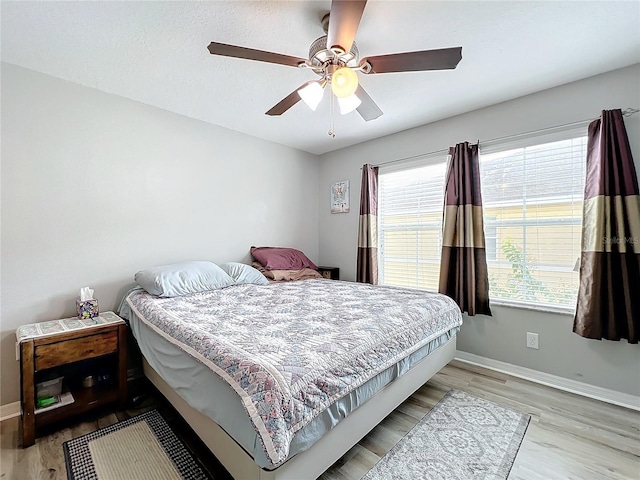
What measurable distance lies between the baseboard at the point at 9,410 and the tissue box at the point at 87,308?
0.72 metres

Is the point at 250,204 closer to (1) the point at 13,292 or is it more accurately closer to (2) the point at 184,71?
(2) the point at 184,71

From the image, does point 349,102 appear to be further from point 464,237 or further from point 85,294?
point 85,294

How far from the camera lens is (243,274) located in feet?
9.54

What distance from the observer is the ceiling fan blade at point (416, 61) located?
4.83 ft

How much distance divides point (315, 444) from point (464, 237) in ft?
7.56

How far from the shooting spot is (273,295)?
2537 millimetres

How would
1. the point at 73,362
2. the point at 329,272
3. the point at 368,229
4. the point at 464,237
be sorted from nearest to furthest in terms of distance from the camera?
1. the point at 73,362
2. the point at 464,237
3. the point at 368,229
4. the point at 329,272

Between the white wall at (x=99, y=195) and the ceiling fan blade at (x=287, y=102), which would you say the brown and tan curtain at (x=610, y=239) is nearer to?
the ceiling fan blade at (x=287, y=102)

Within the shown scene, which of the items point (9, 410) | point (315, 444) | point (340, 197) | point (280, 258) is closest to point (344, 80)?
point (315, 444)

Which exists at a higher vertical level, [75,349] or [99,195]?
[99,195]

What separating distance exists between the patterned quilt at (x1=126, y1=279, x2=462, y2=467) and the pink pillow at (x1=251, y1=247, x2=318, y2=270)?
0.70 m

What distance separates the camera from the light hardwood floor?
5.02 ft

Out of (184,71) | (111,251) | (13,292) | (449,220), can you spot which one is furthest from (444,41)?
(13,292)

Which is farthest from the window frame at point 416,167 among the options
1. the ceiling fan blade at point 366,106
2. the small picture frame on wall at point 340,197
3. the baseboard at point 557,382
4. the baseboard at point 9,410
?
the baseboard at point 9,410
